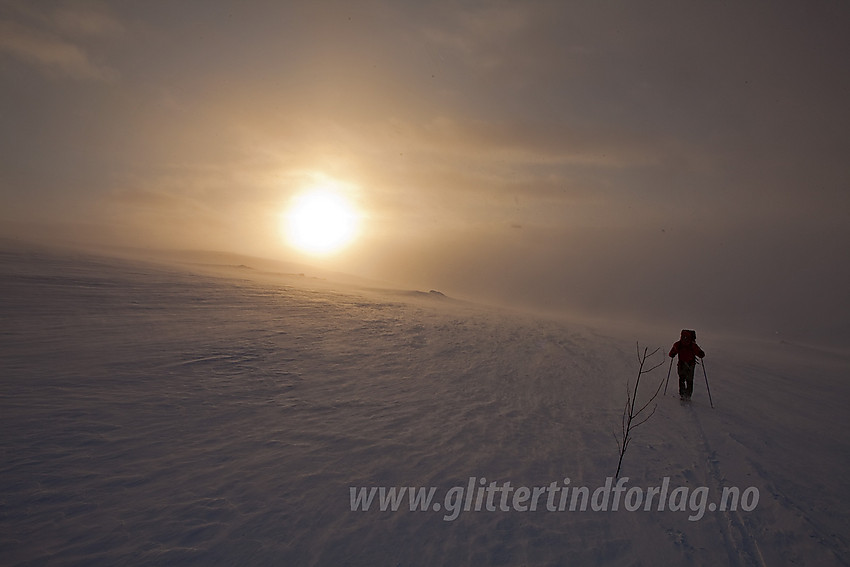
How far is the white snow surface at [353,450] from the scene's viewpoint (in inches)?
151

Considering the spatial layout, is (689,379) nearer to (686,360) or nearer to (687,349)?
(686,360)

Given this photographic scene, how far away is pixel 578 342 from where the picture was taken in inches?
624

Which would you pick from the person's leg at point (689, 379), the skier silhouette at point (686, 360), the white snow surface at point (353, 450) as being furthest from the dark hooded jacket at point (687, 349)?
the white snow surface at point (353, 450)

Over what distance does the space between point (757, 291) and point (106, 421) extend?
315 ft

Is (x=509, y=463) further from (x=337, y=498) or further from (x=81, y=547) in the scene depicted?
(x=81, y=547)

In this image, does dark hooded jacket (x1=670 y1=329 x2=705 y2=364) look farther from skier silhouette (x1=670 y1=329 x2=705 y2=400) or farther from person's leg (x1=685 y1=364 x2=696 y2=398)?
person's leg (x1=685 y1=364 x2=696 y2=398)

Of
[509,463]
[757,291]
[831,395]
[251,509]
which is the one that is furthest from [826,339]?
[251,509]

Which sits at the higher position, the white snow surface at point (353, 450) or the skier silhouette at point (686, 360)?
the skier silhouette at point (686, 360)

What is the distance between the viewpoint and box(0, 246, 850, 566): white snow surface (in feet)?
12.6

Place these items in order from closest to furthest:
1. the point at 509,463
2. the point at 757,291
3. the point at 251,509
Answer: the point at 251,509 → the point at 509,463 → the point at 757,291

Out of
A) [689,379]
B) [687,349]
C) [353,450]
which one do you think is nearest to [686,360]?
[687,349]

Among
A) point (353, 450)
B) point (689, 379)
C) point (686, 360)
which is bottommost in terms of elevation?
point (353, 450)

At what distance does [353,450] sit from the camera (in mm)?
5695

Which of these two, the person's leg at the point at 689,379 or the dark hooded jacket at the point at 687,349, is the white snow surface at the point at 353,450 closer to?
the person's leg at the point at 689,379
